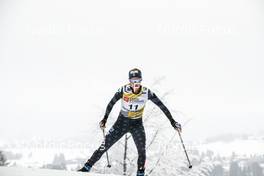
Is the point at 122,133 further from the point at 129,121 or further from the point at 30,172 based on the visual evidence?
the point at 30,172

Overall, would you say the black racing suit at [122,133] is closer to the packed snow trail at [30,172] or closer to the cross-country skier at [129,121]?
the cross-country skier at [129,121]

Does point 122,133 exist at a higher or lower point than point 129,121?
lower

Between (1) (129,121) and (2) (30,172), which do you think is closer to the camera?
(2) (30,172)

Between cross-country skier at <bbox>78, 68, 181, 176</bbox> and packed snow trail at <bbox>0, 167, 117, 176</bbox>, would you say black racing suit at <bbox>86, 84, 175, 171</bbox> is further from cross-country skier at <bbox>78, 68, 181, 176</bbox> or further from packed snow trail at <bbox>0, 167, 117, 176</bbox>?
packed snow trail at <bbox>0, 167, 117, 176</bbox>

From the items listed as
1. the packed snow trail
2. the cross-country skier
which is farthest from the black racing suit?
the packed snow trail

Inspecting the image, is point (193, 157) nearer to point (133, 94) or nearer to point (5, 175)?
point (133, 94)

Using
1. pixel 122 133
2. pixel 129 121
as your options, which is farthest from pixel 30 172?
pixel 129 121

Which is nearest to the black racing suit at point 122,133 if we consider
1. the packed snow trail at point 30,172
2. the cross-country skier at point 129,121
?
the cross-country skier at point 129,121

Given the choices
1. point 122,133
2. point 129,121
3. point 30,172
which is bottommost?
point 30,172

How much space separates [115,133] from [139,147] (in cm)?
55

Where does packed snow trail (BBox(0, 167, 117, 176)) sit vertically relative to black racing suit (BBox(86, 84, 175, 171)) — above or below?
below

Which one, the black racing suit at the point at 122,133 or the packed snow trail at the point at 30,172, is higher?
the black racing suit at the point at 122,133

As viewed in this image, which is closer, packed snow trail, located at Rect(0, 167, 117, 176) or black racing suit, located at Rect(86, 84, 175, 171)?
packed snow trail, located at Rect(0, 167, 117, 176)

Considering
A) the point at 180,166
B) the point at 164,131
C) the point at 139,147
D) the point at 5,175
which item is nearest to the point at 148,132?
the point at 164,131
